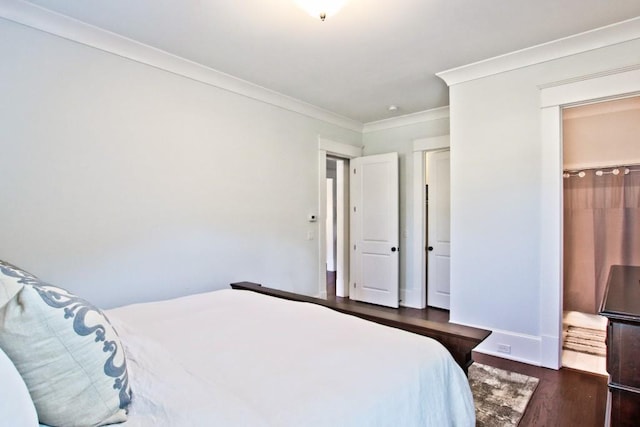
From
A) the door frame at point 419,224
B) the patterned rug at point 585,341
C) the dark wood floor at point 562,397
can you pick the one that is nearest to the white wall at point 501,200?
the dark wood floor at point 562,397

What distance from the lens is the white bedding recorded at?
972 millimetres

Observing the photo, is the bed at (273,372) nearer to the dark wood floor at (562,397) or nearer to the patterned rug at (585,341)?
the dark wood floor at (562,397)

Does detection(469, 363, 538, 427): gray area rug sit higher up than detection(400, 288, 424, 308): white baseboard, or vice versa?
detection(400, 288, 424, 308): white baseboard

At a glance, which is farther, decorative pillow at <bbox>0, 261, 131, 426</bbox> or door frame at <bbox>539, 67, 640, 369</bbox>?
door frame at <bbox>539, 67, 640, 369</bbox>

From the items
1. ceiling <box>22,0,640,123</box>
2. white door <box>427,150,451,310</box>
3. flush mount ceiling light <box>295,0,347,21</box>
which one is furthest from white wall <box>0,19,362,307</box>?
white door <box>427,150,451,310</box>

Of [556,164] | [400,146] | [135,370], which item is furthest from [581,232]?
[135,370]

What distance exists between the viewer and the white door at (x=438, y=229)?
4.62m

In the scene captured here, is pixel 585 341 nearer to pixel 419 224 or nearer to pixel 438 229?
pixel 438 229

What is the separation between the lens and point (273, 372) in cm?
120

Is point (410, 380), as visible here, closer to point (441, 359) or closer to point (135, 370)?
point (441, 359)

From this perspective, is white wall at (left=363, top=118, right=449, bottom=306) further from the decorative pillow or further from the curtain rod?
the decorative pillow

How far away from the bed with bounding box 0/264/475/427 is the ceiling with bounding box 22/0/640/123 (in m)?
1.96

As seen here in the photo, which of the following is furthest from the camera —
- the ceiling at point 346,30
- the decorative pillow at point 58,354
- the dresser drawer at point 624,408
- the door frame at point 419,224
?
the door frame at point 419,224

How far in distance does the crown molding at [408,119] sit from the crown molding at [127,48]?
1430mm
